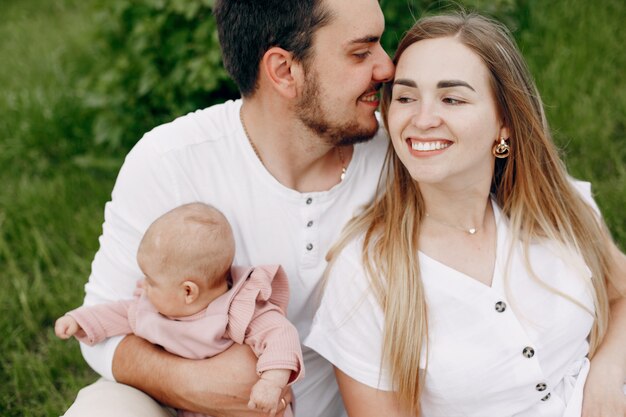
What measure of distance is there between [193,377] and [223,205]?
0.62 meters

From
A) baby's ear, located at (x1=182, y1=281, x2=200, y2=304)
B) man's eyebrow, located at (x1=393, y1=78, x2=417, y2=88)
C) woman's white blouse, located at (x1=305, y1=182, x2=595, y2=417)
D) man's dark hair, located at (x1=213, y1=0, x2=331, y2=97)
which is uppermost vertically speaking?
man's dark hair, located at (x1=213, y1=0, x2=331, y2=97)

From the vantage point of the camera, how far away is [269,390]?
2.26 metres

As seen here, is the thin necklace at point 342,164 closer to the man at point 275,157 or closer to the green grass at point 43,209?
the man at point 275,157

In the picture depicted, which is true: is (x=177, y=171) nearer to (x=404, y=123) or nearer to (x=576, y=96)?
(x=404, y=123)

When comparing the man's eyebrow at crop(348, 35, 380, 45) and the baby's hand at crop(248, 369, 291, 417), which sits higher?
the man's eyebrow at crop(348, 35, 380, 45)

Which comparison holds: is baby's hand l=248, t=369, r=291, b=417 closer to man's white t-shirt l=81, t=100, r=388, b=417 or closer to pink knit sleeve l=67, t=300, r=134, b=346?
man's white t-shirt l=81, t=100, r=388, b=417

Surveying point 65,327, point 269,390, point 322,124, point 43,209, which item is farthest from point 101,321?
point 43,209

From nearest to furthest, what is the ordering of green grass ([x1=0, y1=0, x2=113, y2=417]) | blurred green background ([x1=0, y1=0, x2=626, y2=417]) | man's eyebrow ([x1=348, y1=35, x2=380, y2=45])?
man's eyebrow ([x1=348, y1=35, x2=380, y2=45])
green grass ([x1=0, y1=0, x2=113, y2=417])
blurred green background ([x1=0, y1=0, x2=626, y2=417])

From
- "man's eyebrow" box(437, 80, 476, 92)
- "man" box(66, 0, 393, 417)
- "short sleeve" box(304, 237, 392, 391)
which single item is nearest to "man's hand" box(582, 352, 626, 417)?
"short sleeve" box(304, 237, 392, 391)

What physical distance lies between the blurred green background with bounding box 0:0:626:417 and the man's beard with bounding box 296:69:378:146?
45.3 inches

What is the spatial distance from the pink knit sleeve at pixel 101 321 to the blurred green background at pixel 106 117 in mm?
932

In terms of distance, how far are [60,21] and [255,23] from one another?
4054 millimetres

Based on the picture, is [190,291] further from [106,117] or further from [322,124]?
[106,117]

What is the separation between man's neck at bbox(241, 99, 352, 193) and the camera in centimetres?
276
